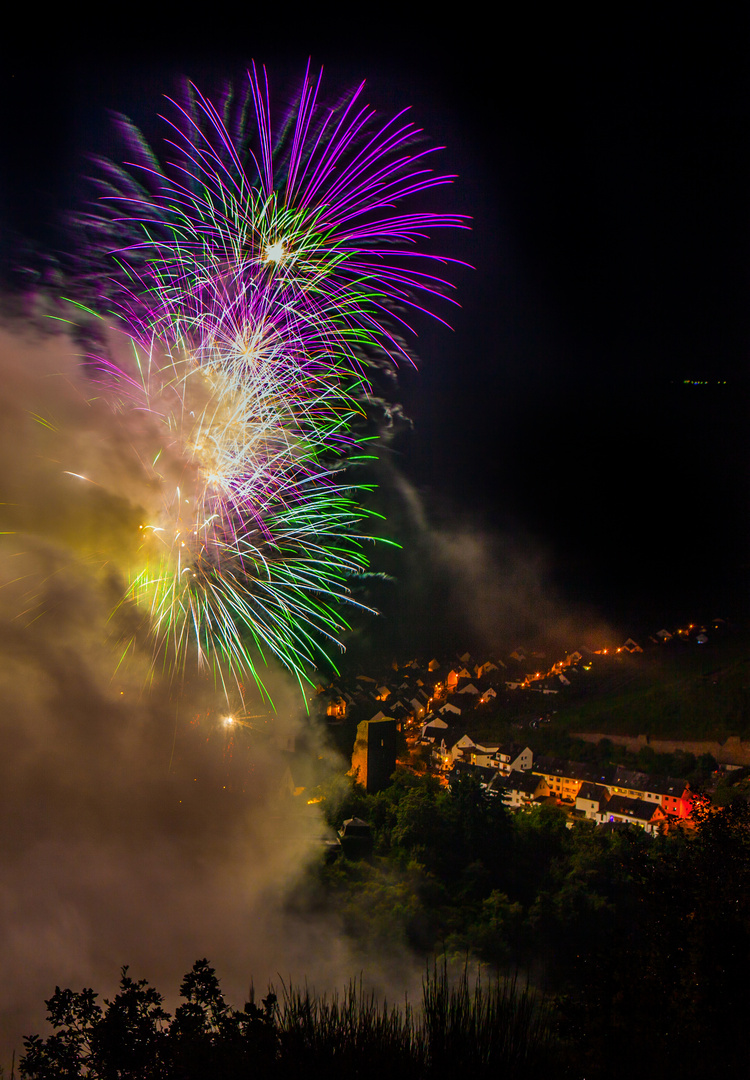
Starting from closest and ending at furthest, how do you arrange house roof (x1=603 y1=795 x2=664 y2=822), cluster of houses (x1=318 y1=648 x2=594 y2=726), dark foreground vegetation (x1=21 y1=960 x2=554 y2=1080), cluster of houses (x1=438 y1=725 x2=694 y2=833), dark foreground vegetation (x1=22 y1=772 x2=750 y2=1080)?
dark foreground vegetation (x1=21 y1=960 x2=554 y2=1080)
dark foreground vegetation (x1=22 y1=772 x2=750 y2=1080)
house roof (x1=603 y1=795 x2=664 y2=822)
cluster of houses (x1=438 y1=725 x2=694 y2=833)
cluster of houses (x1=318 y1=648 x2=594 y2=726)

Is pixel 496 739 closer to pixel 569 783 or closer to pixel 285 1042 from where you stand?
pixel 569 783

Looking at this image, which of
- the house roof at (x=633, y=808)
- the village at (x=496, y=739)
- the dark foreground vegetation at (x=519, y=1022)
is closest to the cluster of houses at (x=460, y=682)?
the village at (x=496, y=739)

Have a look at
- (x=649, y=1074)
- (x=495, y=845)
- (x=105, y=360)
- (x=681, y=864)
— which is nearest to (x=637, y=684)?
(x=495, y=845)

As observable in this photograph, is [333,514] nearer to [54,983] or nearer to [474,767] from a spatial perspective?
[54,983]

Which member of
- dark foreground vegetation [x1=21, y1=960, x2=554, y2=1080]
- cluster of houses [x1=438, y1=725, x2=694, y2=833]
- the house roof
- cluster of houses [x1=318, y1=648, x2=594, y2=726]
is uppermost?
cluster of houses [x1=318, y1=648, x2=594, y2=726]

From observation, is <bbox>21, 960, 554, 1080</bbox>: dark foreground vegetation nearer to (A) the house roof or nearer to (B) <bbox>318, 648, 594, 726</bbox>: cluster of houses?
(A) the house roof

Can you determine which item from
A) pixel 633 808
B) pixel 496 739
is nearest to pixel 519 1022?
pixel 633 808

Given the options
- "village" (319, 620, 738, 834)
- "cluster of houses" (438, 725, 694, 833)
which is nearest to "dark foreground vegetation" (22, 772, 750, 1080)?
"village" (319, 620, 738, 834)
